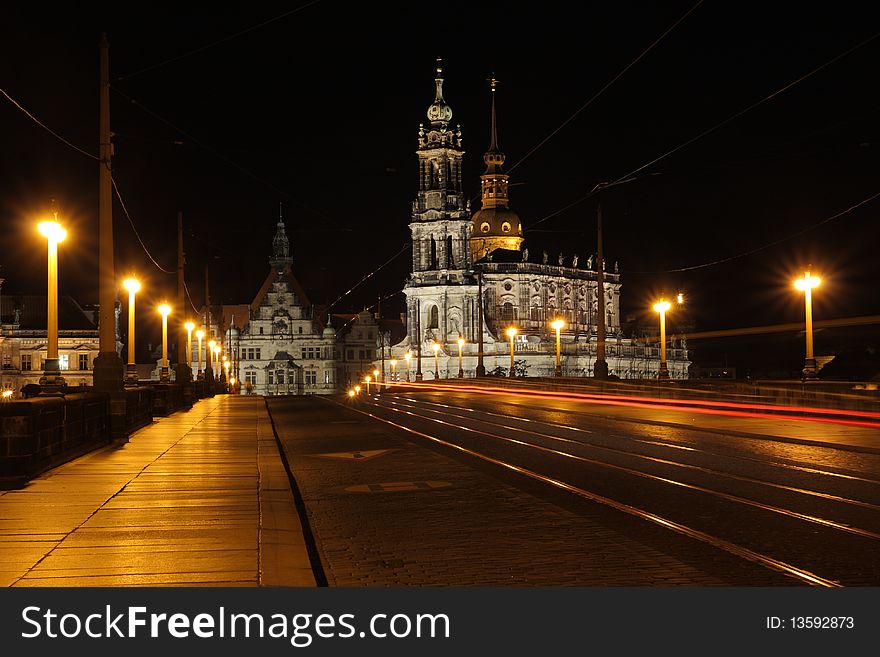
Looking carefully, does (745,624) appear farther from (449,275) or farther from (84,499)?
(449,275)

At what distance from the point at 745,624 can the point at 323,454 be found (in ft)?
52.8

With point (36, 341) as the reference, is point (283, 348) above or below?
below

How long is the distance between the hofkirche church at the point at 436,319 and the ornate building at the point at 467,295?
0.43ft

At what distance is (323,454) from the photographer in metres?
22.4

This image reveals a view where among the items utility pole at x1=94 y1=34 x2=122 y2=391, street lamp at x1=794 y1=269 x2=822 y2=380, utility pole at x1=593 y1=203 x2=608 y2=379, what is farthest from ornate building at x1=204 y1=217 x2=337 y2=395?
utility pole at x1=94 y1=34 x2=122 y2=391

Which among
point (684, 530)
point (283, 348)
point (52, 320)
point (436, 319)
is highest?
point (436, 319)

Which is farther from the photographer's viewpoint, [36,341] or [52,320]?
[36,341]

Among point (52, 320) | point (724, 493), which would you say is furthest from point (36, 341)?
point (724, 493)

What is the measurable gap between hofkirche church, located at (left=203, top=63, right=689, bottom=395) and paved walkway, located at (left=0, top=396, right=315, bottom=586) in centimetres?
11632

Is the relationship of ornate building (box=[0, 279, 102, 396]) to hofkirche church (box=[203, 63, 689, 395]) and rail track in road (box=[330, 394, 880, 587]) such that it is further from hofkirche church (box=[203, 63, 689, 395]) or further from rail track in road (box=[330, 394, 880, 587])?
rail track in road (box=[330, 394, 880, 587])

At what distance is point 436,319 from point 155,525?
452ft

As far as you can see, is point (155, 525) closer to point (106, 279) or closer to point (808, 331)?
point (106, 279)

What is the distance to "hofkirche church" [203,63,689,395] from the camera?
142 meters

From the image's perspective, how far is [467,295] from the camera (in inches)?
5763
